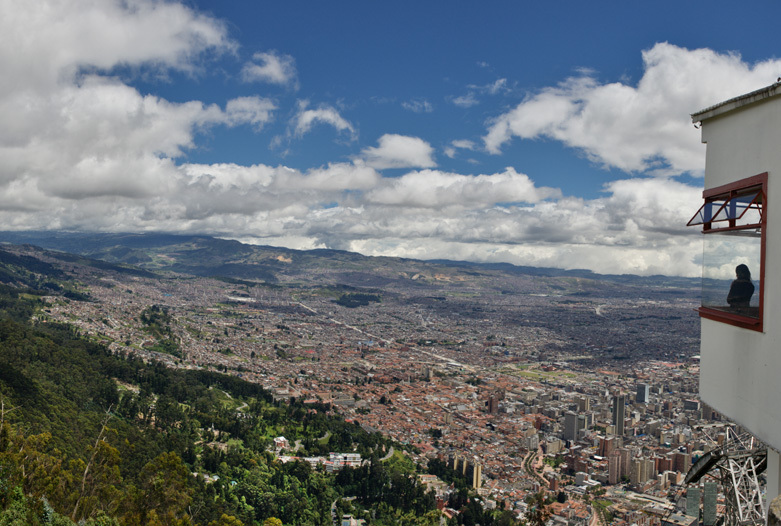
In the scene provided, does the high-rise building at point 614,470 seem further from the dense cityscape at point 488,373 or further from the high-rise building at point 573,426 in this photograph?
the high-rise building at point 573,426

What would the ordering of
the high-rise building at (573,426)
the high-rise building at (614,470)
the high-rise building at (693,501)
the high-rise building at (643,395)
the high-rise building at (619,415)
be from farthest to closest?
the high-rise building at (643,395) → the high-rise building at (619,415) → the high-rise building at (573,426) → the high-rise building at (614,470) → the high-rise building at (693,501)

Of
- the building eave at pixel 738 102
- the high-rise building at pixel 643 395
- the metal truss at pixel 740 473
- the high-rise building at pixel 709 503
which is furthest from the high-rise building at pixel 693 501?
the high-rise building at pixel 643 395

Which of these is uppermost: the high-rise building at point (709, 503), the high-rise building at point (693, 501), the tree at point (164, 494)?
the high-rise building at point (709, 503)

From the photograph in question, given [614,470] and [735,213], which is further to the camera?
[614,470]

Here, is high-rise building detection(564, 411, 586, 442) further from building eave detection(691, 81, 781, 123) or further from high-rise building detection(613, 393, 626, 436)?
building eave detection(691, 81, 781, 123)

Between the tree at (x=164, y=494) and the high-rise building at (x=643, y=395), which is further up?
the tree at (x=164, y=494)

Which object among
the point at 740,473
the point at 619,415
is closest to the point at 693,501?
the point at 740,473

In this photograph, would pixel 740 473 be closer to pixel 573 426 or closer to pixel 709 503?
pixel 709 503
